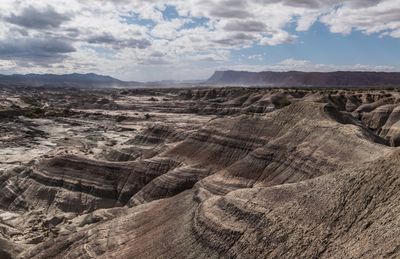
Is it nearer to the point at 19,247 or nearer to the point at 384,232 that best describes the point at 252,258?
the point at 384,232

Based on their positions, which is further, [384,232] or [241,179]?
[241,179]

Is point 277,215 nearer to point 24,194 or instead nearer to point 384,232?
point 384,232

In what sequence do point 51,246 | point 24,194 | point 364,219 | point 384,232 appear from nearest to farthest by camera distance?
point 384,232, point 364,219, point 51,246, point 24,194

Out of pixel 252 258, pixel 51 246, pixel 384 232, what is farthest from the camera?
pixel 51 246

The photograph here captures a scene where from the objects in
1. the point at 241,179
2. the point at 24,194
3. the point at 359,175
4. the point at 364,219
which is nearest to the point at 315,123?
the point at 241,179

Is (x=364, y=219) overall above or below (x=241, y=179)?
above

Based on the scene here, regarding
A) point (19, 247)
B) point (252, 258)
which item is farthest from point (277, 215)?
point (19, 247)

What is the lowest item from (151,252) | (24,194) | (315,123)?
(24,194)
